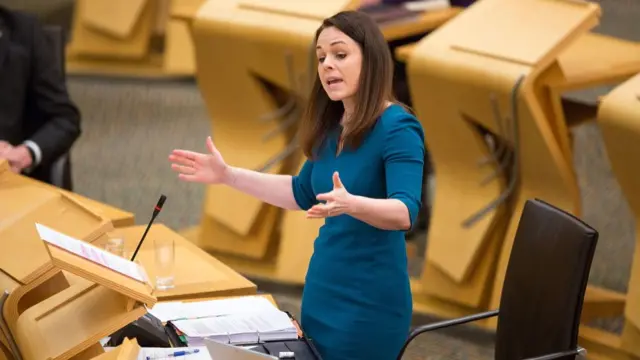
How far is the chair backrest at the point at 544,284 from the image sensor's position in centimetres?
223

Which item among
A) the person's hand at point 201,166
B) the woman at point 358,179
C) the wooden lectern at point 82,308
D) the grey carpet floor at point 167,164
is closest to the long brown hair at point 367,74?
the woman at point 358,179

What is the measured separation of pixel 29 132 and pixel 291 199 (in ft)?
5.79

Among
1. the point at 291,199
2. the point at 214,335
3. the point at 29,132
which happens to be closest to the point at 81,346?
the point at 214,335

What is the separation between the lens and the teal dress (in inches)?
85.0

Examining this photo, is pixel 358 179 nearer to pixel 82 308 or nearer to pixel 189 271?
pixel 82 308

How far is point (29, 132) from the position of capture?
3855mm

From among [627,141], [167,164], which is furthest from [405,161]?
[167,164]

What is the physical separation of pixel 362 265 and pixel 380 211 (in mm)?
246

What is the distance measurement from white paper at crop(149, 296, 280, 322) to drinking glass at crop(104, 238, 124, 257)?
184 mm

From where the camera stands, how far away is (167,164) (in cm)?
596

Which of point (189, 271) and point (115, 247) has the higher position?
point (115, 247)

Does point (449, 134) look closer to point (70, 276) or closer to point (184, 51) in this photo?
point (70, 276)

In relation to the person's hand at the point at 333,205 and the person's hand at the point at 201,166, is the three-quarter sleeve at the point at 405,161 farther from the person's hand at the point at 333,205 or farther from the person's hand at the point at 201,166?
the person's hand at the point at 201,166

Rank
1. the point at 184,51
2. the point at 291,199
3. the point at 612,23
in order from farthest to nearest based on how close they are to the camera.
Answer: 1. the point at 184,51
2. the point at 612,23
3. the point at 291,199
